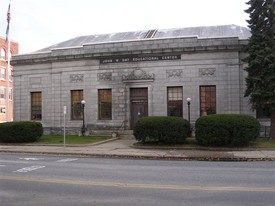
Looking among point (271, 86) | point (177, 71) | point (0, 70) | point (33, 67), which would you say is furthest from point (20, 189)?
point (0, 70)

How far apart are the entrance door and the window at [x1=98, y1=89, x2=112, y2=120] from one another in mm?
1982

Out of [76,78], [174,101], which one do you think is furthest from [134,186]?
[76,78]

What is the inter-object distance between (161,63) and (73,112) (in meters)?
8.98

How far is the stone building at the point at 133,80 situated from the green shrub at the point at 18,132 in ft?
9.01

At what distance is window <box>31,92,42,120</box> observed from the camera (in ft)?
112

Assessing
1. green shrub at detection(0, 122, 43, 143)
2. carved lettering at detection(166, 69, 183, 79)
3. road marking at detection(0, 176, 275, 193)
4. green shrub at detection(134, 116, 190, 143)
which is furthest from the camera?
carved lettering at detection(166, 69, 183, 79)

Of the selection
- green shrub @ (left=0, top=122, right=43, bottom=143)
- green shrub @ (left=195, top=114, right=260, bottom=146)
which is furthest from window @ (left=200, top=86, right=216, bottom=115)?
green shrub @ (left=0, top=122, right=43, bottom=143)

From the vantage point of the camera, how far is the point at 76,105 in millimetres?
32562

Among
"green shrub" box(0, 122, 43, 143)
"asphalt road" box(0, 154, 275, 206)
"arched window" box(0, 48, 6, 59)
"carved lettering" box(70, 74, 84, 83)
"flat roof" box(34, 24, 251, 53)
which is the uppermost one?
"arched window" box(0, 48, 6, 59)

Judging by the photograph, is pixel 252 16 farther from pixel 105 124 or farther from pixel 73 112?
pixel 73 112

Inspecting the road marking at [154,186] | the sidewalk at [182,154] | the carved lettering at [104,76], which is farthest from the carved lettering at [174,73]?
the road marking at [154,186]

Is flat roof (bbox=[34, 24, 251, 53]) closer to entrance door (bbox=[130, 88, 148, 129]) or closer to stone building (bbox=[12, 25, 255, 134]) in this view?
stone building (bbox=[12, 25, 255, 134])

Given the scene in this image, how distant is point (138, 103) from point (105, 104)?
2.90 meters

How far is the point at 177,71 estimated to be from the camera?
2948 centimetres
